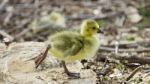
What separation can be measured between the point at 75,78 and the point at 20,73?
1.30 feet

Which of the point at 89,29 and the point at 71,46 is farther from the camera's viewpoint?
the point at 89,29

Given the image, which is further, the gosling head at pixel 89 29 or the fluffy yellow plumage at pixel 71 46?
the gosling head at pixel 89 29

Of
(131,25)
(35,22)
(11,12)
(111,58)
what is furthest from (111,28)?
(111,58)

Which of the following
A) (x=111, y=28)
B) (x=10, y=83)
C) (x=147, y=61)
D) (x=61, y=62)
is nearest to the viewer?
(x=10, y=83)

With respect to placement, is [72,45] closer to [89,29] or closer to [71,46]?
[71,46]

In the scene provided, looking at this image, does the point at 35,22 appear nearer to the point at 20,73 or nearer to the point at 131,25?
the point at 131,25

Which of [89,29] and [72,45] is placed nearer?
[72,45]

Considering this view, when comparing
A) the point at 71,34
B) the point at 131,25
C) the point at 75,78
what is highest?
the point at 71,34

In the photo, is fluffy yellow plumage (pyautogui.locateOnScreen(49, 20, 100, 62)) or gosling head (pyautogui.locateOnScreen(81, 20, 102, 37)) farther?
gosling head (pyautogui.locateOnScreen(81, 20, 102, 37))

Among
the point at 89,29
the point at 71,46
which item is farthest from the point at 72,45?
the point at 89,29

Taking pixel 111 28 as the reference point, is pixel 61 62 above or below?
above

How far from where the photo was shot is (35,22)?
683 centimetres

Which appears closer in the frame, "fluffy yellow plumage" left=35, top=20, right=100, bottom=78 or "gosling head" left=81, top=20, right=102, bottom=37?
"fluffy yellow plumage" left=35, top=20, right=100, bottom=78

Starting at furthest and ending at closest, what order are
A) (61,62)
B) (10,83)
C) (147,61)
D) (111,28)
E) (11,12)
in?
(11,12) < (111,28) < (147,61) < (61,62) < (10,83)
